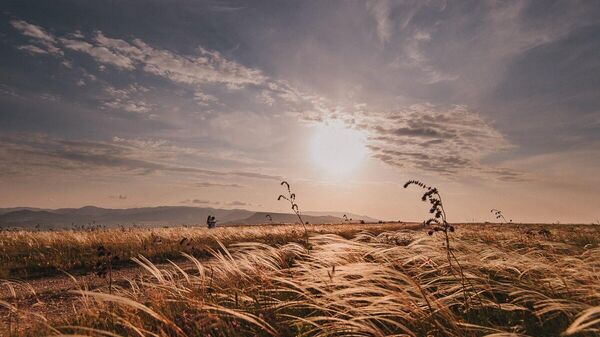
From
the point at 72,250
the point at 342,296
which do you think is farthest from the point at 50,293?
the point at 342,296

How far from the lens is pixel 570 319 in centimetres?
337

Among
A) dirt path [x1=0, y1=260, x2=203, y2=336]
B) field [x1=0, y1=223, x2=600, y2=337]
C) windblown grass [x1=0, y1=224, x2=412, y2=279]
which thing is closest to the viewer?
field [x1=0, y1=223, x2=600, y2=337]

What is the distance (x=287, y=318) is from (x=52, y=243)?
1436cm

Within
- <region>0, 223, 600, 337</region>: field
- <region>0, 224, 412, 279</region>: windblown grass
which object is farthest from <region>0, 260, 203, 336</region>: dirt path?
<region>0, 224, 412, 279</region>: windblown grass

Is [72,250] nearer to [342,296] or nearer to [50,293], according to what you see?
[50,293]

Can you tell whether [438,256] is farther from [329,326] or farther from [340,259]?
[329,326]

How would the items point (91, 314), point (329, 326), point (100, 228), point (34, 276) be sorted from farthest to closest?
point (100, 228)
point (34, 276)
point (91, 314)
point (329, 326)

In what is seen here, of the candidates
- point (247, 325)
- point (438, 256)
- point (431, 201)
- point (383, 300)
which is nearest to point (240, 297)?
point (247, 325)

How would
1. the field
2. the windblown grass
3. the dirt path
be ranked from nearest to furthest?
the field < the dirt path < the windblown grass

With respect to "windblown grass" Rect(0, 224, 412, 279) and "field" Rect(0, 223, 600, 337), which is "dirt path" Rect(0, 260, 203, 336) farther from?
"windblown grass" Rect(0, 224, 412, 279)

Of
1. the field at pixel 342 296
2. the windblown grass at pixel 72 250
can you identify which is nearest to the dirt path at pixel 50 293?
the field at pixel 342 296

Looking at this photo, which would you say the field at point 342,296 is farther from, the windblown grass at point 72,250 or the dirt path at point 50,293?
the windblown grass at point 72,250

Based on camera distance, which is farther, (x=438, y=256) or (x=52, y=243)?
(x=52, y=243)

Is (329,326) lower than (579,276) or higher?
lower
